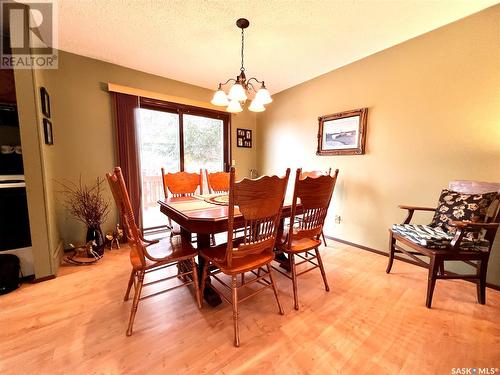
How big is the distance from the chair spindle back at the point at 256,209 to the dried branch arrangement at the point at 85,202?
7.04 feet

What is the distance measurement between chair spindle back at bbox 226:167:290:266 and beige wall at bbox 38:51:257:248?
7.70ft

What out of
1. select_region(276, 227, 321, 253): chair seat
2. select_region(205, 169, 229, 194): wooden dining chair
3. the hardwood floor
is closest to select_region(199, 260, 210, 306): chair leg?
the hardwood floor

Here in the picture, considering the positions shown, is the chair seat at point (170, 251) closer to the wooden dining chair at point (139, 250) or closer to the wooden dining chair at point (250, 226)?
the wooden dining chair at point (139, 250)

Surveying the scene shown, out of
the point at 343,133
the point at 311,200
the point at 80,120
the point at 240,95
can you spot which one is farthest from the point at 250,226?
the point at 80,120

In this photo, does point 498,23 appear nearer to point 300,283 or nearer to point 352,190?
point 352,190

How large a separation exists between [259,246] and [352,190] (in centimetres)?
201

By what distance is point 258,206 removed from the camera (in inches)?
50.9

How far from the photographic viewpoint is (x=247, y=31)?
2109 millimetres

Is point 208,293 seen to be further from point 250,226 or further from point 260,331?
point 250,226

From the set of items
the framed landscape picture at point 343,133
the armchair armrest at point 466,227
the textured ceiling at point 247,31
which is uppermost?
the textured ceiling at point 247,31

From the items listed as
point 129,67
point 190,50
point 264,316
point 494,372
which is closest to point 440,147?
point 494,372

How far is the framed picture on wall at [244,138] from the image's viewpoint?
409cm

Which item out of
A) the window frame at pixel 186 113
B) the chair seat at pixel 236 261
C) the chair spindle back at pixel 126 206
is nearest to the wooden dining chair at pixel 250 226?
the chair seat at pixel 236 261

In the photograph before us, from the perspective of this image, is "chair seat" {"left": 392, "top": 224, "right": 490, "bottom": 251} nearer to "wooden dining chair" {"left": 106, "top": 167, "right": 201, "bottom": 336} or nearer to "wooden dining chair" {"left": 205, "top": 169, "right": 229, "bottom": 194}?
"wooden dining chair" {"left": 106, "top": 167, "right": 201, "bottom": 336}
